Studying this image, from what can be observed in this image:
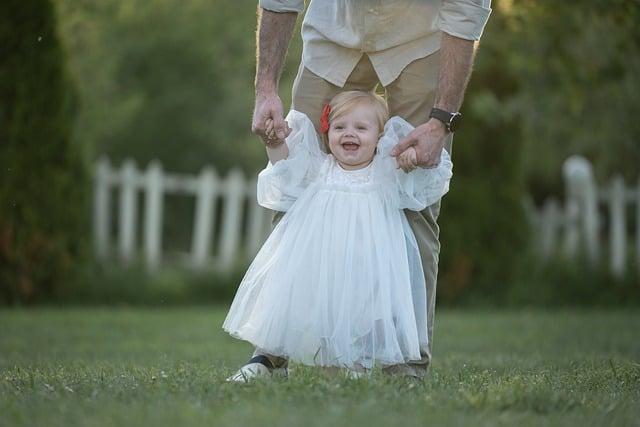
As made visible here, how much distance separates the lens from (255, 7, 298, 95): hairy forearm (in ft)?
12.8

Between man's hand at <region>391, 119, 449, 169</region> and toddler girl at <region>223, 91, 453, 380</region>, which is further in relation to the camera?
man's hand at <region>391, 119, 449, 169</region>

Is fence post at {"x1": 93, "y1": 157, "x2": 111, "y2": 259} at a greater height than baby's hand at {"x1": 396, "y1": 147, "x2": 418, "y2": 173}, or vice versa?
baby's hand at {"x1": 396, "y1": 147, "x2": 418, "y2": 173}

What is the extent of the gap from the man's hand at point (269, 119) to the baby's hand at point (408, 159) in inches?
17.0

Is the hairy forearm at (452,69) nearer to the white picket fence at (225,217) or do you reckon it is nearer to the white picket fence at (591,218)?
the white picket fence at (225,217)

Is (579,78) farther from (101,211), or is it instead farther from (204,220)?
(101,211)

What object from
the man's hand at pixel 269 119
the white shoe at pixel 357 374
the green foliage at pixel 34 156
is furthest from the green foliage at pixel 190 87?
the white shoe at pixel 357 374

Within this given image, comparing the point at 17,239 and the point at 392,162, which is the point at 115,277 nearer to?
the point at 17,239

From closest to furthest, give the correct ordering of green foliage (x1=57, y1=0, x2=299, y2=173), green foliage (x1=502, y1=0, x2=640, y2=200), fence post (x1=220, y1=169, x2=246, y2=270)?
green foliage (x1=502, y1=0, x2=640, y2=200) → fence post (x1=220, y1=169, x2=246, y2=270) → green foliage (x1=57, y1=0, x2=299, y2=173)

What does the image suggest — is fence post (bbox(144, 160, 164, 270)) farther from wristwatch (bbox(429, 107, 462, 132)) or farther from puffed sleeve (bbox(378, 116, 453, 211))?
wristwatch (bbox(429, 107, 462, 132))

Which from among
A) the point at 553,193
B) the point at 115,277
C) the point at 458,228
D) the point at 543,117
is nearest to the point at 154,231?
the point at 115,277

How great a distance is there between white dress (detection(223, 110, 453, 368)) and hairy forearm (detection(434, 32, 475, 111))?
0.18m

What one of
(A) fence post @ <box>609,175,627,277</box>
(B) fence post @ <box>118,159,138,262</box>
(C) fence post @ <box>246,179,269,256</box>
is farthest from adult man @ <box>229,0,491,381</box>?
(A) fence post @ <box>609,175,627,277</box>

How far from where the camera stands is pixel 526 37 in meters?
10.4

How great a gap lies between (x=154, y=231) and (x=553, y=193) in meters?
10.6
